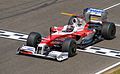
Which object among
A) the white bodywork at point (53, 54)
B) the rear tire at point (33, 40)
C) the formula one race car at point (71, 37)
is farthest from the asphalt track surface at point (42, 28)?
the rear tire at point (33, 40)

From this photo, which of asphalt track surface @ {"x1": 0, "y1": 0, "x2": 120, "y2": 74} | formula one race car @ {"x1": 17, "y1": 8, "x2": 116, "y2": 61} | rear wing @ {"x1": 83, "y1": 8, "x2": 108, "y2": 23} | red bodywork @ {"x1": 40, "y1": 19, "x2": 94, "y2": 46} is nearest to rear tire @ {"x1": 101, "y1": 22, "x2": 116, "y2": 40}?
formula one race car @ {"x1": 17, "y1": 8, "x2": 116, "y2": 61}

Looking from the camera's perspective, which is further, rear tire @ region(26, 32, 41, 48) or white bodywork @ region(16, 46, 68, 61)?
rear tire @ region(26, 32, 41, 48)

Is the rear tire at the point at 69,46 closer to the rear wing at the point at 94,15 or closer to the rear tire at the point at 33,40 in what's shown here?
the rear tire at the point at 33,40

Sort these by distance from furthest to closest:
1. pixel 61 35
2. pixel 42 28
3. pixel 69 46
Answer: pixel 42 28 → pixel 61 35 → pixel 69 46

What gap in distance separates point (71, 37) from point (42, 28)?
13.6 feet

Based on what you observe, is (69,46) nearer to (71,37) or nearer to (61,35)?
(61,35)

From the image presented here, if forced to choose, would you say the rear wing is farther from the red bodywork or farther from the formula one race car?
the red bodywork

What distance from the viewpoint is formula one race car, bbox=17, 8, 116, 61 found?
1889cm

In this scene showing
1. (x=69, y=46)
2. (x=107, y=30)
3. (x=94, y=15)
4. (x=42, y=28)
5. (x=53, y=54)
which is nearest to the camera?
(x=53, y=54)

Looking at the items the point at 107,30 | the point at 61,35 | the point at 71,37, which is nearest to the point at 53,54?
the point at 61,35

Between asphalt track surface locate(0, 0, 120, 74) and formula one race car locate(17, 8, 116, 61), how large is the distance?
0.30 m

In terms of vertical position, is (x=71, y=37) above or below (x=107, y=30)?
below

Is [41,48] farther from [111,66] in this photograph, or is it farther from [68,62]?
[111,66]

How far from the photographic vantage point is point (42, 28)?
24.0 meters
